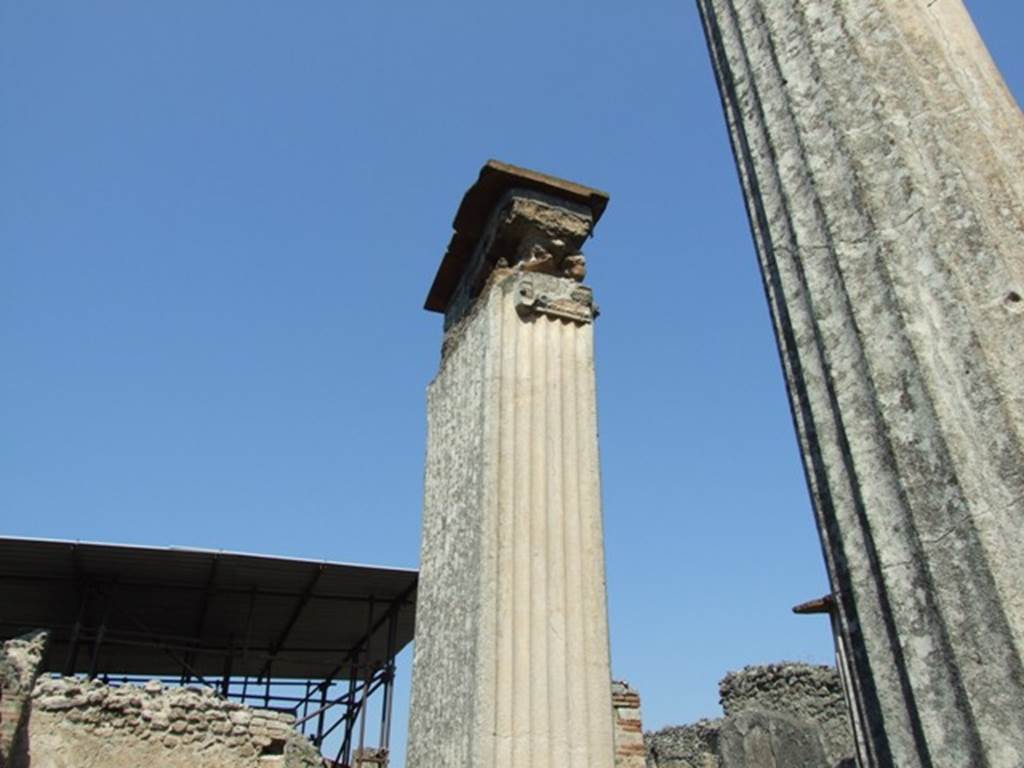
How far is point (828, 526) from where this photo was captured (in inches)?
65.1

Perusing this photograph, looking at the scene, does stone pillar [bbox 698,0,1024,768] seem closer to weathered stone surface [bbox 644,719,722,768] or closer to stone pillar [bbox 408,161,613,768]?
stone pillar [bbox 408,161,613,768]

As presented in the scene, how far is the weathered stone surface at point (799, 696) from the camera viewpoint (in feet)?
48.2

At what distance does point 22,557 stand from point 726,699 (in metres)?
12.3

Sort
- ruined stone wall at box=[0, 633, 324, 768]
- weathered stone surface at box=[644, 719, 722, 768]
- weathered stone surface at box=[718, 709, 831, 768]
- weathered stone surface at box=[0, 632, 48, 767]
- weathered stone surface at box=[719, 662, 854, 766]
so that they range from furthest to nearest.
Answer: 1. weathered stone surface at box=[644, 719, 722, 768]
2. weathered stone surface at box=[719, 662, 854, 766]
3. weathered stone surface at box=[718, 709, 831, 768]
4. ruined stone wall at box=[0, 633, 324, 768]
5. weathered stone surface at box=[0, 632, 48, 767]

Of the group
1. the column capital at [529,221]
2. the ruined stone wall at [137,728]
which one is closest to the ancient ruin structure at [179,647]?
the ruined stone wall at [137,728]

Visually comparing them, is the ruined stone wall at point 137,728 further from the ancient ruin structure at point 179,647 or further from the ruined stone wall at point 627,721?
the ruined stone wall at point 627,721

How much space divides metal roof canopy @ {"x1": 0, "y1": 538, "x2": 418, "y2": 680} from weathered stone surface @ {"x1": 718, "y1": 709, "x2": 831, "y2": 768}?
614cm

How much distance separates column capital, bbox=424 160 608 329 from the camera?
15.0 feet

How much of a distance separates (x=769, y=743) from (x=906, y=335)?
14.7 meters

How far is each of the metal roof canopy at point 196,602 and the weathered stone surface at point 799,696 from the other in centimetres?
674

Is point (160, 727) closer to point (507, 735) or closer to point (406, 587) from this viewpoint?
point (406, 587)

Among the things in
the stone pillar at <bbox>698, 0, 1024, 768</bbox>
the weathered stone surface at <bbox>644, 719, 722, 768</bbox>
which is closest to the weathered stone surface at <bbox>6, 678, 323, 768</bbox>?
the stone pillar at <bbox>698, 0, 1024, 768</bbox>

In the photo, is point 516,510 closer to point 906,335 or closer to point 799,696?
point 906,335

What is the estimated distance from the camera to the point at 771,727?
575 inches
